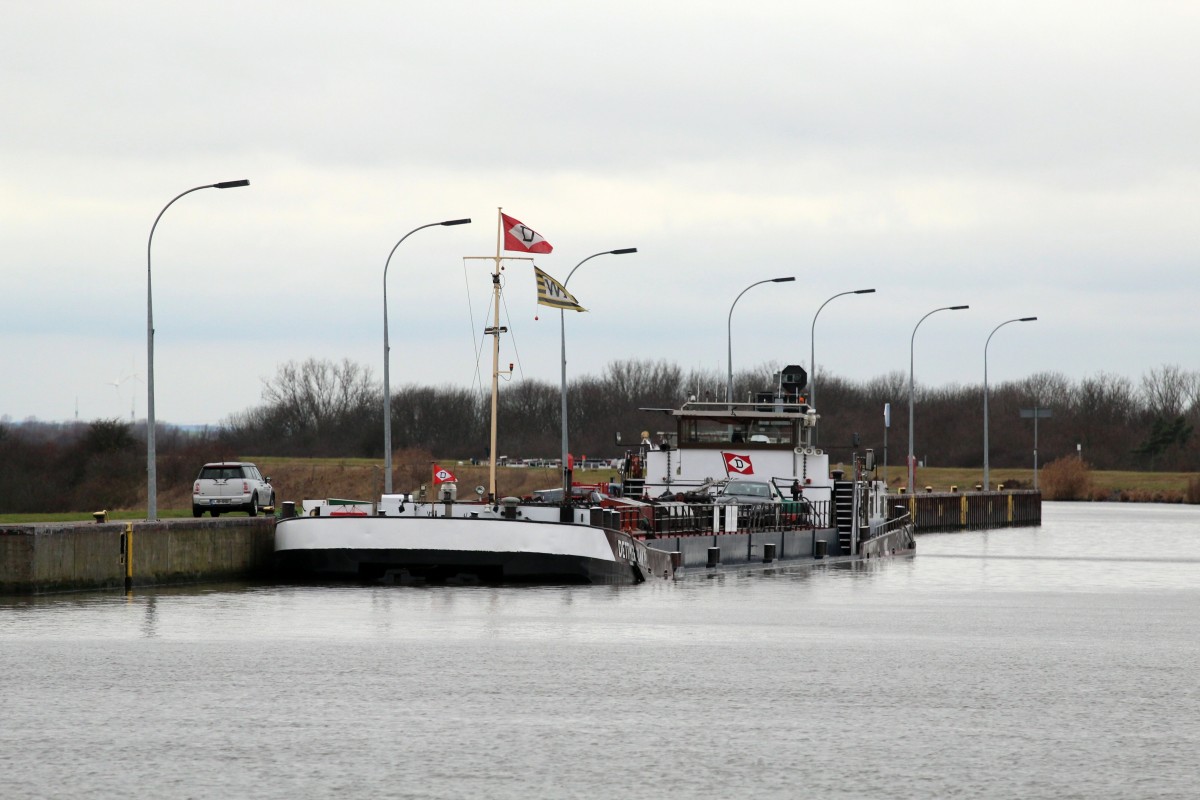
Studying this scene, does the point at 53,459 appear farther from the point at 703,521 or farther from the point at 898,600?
the point at 898,600

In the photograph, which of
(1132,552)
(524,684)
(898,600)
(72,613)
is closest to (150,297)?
(72,613)

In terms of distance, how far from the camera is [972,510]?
83562 millimetres

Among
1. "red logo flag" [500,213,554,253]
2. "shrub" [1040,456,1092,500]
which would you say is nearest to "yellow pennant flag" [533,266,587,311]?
"red logo flag" [500,213,554,253]

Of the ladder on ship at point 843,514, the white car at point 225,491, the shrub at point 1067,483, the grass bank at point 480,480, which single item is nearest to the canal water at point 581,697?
the white car at point 225,491

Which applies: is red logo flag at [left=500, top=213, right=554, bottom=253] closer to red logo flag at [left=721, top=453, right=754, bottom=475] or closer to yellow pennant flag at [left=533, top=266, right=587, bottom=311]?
yellow pennant flag at [left=533, top=266, right=587, bottom=311]

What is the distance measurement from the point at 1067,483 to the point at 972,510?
1276 inches

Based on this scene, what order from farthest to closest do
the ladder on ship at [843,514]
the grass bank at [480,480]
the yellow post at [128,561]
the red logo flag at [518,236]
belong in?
the grass bank at [480,480] < the ladder on ship at [843,514] < the red logo flag at [518,236] < the yellow post at [128,561]

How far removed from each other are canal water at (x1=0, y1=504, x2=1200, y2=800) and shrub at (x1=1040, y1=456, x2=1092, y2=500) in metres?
85.6

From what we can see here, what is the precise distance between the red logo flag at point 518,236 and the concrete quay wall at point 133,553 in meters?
7.22

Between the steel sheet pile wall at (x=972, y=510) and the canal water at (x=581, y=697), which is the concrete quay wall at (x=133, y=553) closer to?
the canal water at (x=581, y=697)

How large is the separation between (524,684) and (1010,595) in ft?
63.0

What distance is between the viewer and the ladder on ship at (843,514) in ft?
153

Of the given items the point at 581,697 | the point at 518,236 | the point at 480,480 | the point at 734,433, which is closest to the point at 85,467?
the point at 480,480

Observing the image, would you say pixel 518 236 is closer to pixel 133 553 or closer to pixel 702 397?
pixel 133 553
